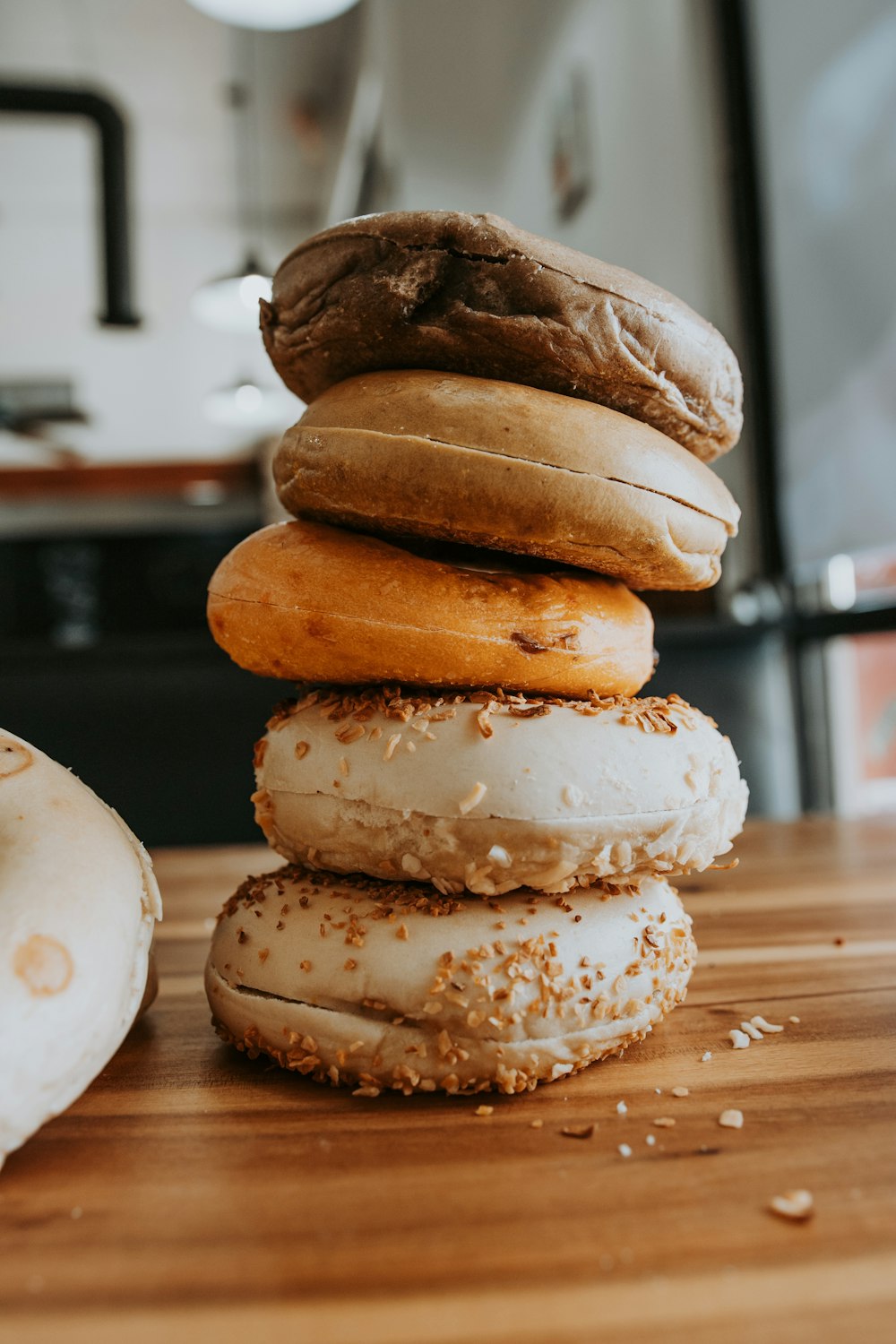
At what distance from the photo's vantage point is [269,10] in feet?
8.23

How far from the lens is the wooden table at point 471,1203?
0.45 meters

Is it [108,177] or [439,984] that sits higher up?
[108,177]

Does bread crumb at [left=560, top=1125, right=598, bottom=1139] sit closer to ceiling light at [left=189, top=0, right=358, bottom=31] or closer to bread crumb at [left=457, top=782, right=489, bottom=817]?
bread crumb at [left=457, top=782, right=489, bottom=817]

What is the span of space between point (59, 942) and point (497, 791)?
0.29 meters

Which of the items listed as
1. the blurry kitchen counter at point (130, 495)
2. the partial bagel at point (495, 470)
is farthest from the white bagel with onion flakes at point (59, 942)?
the blurry kitchen counter at point (130, 495)

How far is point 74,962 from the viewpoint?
0.59 m

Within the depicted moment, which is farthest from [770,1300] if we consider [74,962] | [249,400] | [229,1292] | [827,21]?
[249,400]

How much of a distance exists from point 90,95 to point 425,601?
2481 millimetres

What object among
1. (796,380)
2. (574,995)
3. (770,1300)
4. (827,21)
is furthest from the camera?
(796,380)

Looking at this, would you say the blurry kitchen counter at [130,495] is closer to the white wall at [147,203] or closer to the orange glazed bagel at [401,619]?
the white wall at [147,203]

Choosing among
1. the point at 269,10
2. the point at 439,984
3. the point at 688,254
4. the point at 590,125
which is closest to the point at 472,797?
the point at 439,984

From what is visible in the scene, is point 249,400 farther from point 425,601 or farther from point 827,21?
point 425,601

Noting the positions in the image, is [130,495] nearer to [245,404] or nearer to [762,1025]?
[245,404]

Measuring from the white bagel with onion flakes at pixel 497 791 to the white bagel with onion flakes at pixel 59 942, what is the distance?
15cm
